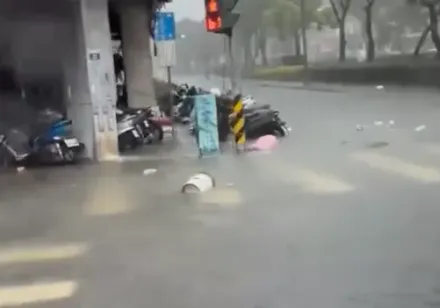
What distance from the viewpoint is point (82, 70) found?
1881 cm

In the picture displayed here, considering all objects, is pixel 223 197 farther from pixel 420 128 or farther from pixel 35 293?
pixel 420 128

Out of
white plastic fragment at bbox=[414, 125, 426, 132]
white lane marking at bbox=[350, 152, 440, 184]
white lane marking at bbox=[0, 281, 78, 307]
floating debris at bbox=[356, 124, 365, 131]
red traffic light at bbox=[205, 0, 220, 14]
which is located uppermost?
red traffic light at bbox=[205, 0, 220, 14]

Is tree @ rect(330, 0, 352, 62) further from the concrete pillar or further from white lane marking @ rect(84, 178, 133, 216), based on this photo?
white lane marking @ rect(84, 178, 133, 216)

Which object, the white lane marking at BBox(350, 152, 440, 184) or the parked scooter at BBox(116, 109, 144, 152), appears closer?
the white lane marking at BBox(350, 152, 440, 184)

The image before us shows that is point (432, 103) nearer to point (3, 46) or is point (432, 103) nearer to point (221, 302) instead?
point (3, 46)

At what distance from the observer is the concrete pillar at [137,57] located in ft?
89.5

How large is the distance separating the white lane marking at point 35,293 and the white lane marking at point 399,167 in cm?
655

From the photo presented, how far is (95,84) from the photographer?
18250mm

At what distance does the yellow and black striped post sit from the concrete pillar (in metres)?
9.60

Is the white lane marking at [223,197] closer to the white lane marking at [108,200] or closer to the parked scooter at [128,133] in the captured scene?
the white lane marking at [108,200]

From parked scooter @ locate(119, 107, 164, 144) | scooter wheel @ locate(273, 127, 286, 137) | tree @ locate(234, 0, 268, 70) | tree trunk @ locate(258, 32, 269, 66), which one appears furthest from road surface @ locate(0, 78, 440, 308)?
tree trunk @ locate(258, 32, 269, 66)

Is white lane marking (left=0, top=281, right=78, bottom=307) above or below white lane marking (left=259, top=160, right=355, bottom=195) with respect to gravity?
above

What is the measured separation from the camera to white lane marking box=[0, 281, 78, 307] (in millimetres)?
7363

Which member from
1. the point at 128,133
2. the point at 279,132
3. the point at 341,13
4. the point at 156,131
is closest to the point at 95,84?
the point at 128,133
